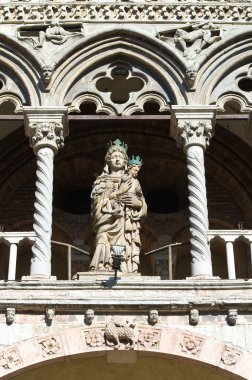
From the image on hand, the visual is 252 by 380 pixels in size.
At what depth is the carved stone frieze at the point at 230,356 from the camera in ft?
34.9

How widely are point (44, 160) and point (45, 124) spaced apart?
52cm

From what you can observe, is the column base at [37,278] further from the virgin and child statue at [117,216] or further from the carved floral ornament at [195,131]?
the carved floral ornament at [195,131]

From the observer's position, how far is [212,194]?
16.0m

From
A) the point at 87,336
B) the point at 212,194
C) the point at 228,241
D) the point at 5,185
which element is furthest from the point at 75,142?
the point at 87,336

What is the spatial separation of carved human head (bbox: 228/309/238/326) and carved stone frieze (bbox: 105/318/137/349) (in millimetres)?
1086

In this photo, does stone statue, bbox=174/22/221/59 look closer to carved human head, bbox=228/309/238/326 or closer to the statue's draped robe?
the statue's draped robe

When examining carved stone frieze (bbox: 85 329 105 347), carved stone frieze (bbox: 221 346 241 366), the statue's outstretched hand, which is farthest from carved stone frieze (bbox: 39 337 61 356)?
the statue's outstretched hand

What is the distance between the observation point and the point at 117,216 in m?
12.3

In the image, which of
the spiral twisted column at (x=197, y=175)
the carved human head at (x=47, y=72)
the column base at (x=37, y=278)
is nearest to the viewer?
the column base at (x=37, y=278)

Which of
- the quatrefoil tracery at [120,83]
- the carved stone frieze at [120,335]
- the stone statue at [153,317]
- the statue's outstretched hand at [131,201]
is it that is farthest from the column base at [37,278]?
the quatrefoil tracery at [120,83]

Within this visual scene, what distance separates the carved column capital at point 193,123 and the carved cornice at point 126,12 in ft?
5.50

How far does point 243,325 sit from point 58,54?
186 inches

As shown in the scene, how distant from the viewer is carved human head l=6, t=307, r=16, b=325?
429 inches

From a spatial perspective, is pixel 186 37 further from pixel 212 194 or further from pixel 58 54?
pixel 212 194
